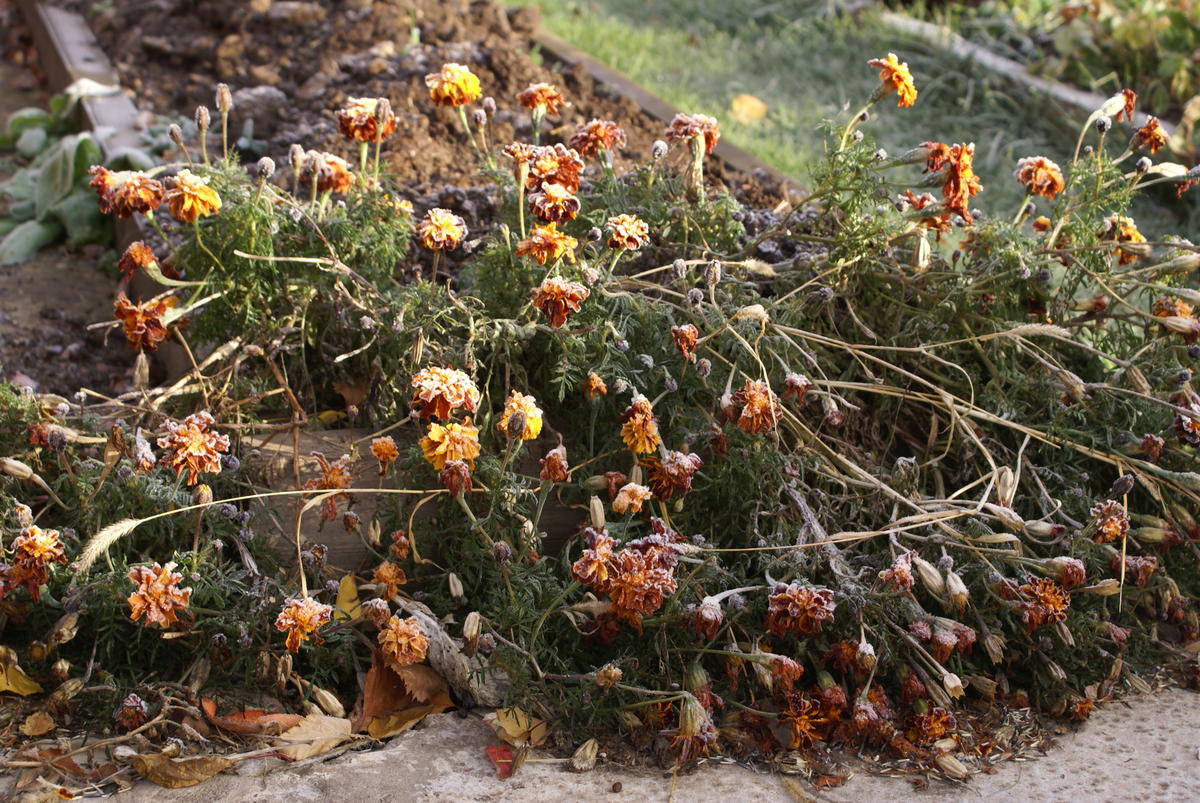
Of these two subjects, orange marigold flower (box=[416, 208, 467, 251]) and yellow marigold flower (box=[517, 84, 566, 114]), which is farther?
yellow marigold flower (box=[517, 84, 566, 114])

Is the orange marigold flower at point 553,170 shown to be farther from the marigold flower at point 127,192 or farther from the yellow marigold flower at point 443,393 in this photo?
the marigold flower at point 127,192

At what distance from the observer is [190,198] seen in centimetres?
247

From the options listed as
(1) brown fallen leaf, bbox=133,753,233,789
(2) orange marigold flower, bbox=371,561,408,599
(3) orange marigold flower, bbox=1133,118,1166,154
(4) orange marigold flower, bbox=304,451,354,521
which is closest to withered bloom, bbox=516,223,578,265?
(4) orange marigold flower, bbox=304,451,354,521

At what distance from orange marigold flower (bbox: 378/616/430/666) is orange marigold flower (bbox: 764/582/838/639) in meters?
0.64

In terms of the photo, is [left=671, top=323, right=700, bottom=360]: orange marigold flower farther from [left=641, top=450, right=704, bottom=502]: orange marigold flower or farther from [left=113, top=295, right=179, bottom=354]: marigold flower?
[left=113, top=295, right=179, bottom=354]: marigold flower

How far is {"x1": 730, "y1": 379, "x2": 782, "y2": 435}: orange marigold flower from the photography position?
225 cm

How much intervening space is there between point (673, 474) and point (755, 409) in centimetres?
20

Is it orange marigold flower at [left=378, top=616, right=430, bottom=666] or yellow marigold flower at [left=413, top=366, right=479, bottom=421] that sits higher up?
yellow marigold flower at [left=413, top=366, right=479, bottom=421]

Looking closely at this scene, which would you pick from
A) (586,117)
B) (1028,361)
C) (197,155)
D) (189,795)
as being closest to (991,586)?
(1028,361)

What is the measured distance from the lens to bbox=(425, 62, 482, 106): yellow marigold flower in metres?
2.79

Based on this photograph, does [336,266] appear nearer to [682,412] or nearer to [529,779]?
[682,412]

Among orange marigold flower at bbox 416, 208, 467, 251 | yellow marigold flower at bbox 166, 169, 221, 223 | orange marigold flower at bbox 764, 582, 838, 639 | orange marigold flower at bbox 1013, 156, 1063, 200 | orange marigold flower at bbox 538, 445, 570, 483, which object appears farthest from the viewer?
orange marigold flower at bbox 1013, 156, 1063, 200

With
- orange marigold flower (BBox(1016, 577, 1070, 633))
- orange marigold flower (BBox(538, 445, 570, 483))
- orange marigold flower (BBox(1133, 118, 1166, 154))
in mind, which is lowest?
orange marigold flower (BBox(1016, 577, 1070, 633))

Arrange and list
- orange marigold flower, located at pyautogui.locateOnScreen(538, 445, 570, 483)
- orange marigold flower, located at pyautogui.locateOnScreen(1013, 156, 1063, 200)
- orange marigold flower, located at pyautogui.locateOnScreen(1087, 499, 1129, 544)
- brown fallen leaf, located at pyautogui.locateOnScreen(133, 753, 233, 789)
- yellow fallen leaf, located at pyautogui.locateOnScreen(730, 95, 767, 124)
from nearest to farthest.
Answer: brown fallen leaf, located at pyautogui.locateOnScreen(133, 753, 233, 789) → orange marigold flower, located at pyautogui.locateOnScreen(538, 445, 570, 483) → orange marigold flower, located at pyautogui.locateOnScreen(1087, 499, 1129, 544) → orange marigold flower, located at pyautogui.locateOnScreen(1013, 156, 1063, 200) → yellow fallen leaf, located at pyautogui.locateOnScreen(730, 95, 767, 124)
